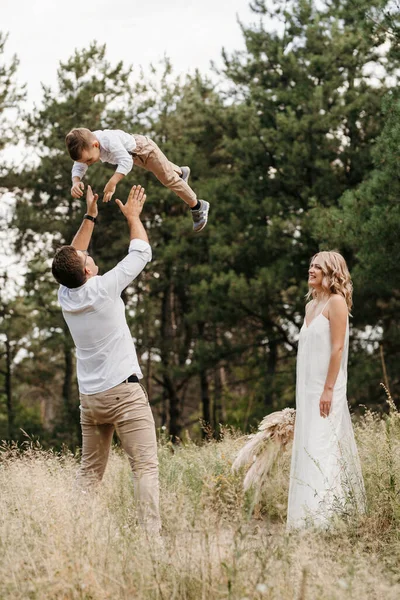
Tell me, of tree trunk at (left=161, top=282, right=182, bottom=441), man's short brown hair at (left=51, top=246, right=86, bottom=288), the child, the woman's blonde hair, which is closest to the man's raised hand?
man's short brown hair at (left=51, top=246, right=86, bottom=288)

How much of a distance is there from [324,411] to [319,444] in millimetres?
254

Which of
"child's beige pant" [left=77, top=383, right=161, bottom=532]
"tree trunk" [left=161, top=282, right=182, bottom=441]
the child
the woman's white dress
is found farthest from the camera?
"tree trunk" [left=161, top=282, right=182, bottom=441]

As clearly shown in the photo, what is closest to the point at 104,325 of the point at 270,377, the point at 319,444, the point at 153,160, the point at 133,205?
the point at 133,205

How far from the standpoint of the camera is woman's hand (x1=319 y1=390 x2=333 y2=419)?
5457 mm

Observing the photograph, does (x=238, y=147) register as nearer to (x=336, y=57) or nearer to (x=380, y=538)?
(x=336, y=57)

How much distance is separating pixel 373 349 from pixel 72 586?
16.7 m

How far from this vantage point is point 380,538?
16.0ft

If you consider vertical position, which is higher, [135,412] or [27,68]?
[27,68]

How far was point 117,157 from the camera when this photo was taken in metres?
6.23

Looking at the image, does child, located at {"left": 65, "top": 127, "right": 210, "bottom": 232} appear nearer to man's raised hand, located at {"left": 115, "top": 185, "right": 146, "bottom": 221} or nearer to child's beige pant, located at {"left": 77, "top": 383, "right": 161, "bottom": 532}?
man's raised hand, located at {"left": 115, "top": 185, "right": 146, "bottom": 221}

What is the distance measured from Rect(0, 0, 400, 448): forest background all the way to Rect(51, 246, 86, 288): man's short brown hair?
11542 mm

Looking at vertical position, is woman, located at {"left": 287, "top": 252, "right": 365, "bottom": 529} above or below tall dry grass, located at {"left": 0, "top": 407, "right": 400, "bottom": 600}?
above

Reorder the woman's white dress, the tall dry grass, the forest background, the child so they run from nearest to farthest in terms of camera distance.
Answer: the tall dry grass < the woman's white dress < the child < the forest background

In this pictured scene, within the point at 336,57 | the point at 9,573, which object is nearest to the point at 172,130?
the point at 336,57
